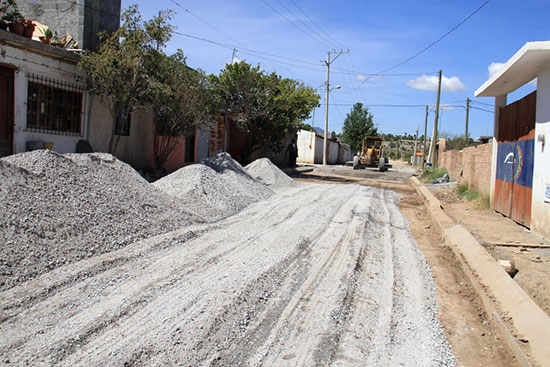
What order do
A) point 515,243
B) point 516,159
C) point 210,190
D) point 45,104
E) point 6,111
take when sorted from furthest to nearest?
point 45,104 → point 210,190 → point 516,159 → point 6,111 → point 515,243

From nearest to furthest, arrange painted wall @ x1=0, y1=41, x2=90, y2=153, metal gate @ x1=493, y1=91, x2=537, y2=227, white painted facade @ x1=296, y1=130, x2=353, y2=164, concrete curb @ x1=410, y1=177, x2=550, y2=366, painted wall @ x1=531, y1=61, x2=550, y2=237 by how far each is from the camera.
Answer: concrete curb @ x1=410, y1=177, x2=550, y2=366, painted wall @ x1=531, y1=61, x2=550, y2=237, metal gate @ x1=493, y1=91, x2=537, y2=227, painted wall @ x1=0, y1=41, x2=90, y2=153, white painted facade @ x1=296, y1=130, x2=353, y2=164

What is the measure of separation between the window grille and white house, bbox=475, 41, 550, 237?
10.7 m

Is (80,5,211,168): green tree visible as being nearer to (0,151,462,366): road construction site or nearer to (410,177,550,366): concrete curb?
(0,151,462,366): road construction site

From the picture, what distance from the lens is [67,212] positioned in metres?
6.21

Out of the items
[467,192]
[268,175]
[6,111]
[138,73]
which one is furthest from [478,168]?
[6,111]

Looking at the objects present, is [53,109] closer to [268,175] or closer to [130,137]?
[130,137]

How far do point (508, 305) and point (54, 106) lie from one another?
11.2 m

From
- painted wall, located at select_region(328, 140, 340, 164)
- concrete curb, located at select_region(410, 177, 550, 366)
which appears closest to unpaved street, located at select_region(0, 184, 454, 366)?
concrete curb, located at select_region(410, 177, 550, 366)

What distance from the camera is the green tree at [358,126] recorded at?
215 feet

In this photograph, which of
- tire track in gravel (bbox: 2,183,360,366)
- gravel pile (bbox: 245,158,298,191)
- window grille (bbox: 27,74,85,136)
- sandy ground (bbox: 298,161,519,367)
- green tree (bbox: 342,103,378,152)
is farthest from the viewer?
green tree (bbox: 342,103,378,152)

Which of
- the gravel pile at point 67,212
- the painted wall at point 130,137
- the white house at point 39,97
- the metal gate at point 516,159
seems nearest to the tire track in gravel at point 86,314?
the gravel pile at point 67,212

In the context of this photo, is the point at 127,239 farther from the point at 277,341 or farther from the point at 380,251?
the point at 380,251

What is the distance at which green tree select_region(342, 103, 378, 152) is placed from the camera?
65500 millimetres

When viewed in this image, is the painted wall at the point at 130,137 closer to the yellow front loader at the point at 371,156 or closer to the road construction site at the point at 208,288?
the road construction site at the point at 208,288
